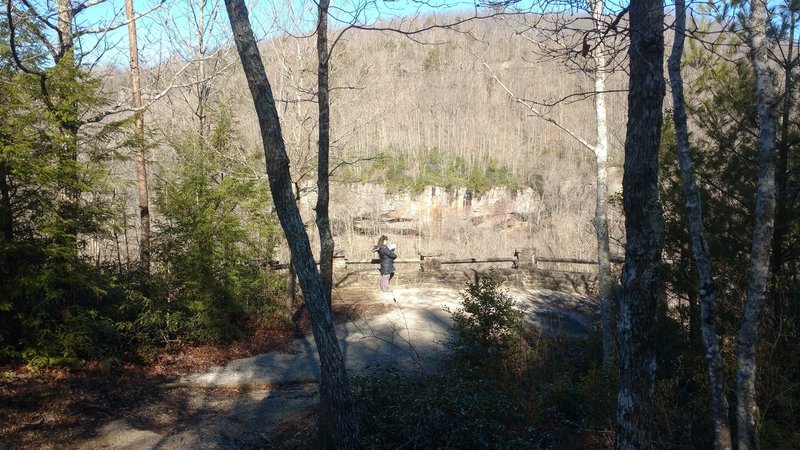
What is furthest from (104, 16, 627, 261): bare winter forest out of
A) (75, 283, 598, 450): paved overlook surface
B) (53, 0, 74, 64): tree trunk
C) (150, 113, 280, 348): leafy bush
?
(75, 283, 598, 450): paved overlook surface

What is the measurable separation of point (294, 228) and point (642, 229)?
3.02m

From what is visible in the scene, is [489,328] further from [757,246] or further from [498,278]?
[498,278]

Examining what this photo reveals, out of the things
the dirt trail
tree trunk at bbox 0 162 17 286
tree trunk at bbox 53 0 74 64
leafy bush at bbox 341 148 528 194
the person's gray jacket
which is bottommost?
the dirt trail

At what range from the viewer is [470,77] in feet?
184

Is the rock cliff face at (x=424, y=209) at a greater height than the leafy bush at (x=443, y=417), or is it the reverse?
the rock cliff face at (x=424, y=209)

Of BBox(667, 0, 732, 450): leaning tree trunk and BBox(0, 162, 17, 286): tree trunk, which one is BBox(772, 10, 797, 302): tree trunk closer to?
BBox(667, 0, 732, 450): leaning tree trunk

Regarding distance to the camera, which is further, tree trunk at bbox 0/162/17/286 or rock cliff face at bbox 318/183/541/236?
rock cliff face at bbox 318/183/541/236

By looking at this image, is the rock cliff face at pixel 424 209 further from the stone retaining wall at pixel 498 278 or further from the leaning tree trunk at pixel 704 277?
the leaning tree trunk at pixel 704 277

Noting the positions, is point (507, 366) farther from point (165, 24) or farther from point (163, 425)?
point (165, 24)

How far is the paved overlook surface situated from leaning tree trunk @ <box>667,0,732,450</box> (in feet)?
11.4

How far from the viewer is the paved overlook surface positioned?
7.09 meters

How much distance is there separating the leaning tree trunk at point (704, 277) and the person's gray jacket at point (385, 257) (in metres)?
9.49

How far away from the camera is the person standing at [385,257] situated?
14.7 meters

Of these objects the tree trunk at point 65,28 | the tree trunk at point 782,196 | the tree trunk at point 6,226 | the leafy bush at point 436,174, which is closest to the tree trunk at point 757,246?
the tree trunk at point 782,196
